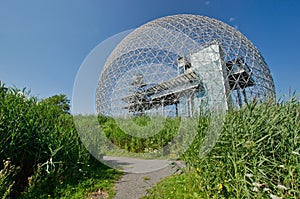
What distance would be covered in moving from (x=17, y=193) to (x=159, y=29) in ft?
51.1

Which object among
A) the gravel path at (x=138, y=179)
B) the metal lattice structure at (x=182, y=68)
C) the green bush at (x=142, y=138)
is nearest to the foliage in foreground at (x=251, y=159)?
the gravel path at (x=138, y=179)

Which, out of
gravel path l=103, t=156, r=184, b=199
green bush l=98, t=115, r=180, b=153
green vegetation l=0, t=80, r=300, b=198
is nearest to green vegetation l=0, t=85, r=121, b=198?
green vegetation l=0, t=80, r=300, b=198

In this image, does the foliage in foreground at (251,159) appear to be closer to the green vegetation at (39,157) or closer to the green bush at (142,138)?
the green vegetation at (39,157)

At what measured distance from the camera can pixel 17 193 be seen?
8.07 ft

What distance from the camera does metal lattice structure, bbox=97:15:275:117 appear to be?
42.9 feet

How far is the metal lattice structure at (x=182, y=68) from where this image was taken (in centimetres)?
1309

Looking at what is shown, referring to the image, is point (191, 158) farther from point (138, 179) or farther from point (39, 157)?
point (39, 157)

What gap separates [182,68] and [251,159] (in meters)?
12.4

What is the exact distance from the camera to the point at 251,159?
182 cm

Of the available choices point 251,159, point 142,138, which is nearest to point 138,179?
point 251,159

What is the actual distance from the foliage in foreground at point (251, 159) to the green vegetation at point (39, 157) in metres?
1.28

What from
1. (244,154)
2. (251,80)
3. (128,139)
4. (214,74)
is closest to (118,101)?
(214,74)

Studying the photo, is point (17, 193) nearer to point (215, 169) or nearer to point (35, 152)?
point (35, 152)

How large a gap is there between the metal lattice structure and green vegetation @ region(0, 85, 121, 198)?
8.43 m
